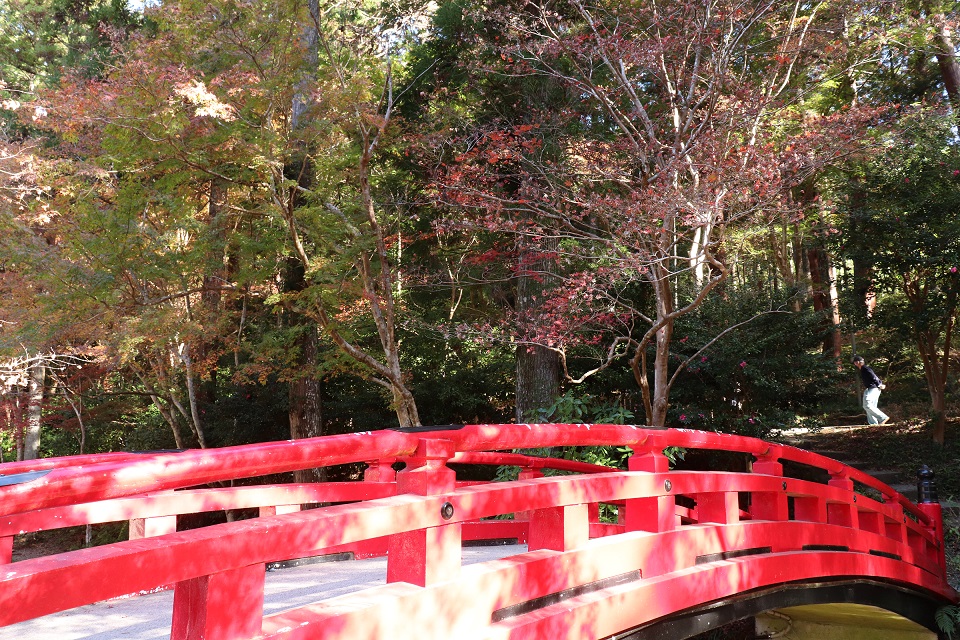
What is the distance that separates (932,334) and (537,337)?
9140 millimetres

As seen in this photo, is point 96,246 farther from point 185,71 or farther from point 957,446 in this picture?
point 957,446

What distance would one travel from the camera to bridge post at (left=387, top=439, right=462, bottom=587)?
2623 millimetres

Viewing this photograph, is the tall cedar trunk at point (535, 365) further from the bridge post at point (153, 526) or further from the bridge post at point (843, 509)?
the bridge post at point (153, 526)

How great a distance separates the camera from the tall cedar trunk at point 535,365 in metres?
10.2

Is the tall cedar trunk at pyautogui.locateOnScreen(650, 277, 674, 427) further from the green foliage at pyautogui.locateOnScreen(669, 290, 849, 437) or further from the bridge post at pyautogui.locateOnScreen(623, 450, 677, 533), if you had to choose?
the bridge post at pyautogui.locateOnScreen(623, 450, 677, 533)

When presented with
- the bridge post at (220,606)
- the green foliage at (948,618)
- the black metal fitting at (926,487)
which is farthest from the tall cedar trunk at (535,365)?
the bridge post at (220,606)

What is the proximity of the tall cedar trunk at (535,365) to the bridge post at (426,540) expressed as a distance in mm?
7380

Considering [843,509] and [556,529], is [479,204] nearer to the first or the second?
[843,509]

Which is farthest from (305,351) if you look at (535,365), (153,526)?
(153,526)

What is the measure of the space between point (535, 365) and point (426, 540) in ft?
26.2

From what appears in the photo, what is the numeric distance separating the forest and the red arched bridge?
9.77 ft

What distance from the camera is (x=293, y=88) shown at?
922cm

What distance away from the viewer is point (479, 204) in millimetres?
9172

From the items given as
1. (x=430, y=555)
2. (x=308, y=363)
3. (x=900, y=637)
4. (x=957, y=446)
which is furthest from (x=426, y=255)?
(x=957, y=446)
